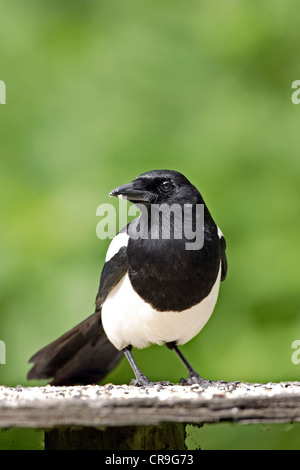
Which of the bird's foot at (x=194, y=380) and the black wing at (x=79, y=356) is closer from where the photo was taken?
the bird's foot at (x=194, y=380)

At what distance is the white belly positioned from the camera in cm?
295

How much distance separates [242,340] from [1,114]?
64.1 inches

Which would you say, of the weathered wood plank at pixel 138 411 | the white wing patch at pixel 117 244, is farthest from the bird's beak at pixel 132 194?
the weathered wood plank at pixel 138 411

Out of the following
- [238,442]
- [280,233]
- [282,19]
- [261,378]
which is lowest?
[238,442]

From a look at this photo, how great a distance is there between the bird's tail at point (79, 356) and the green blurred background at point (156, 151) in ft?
0.17

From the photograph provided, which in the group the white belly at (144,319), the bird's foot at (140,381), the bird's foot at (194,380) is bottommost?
the bird's foot at (194,380)

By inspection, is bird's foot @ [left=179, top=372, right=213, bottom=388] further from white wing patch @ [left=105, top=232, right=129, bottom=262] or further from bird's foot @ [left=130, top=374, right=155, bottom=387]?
white wing patch @ [left=105, top=232, right=129, bottom=262]

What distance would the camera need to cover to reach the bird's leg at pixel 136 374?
3030mm

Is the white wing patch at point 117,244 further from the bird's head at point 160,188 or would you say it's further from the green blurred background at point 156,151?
the green blurred background at point 156,151

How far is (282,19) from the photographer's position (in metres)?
3.90

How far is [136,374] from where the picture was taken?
10.3 ft

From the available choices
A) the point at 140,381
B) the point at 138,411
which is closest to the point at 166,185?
the point at 140,381
